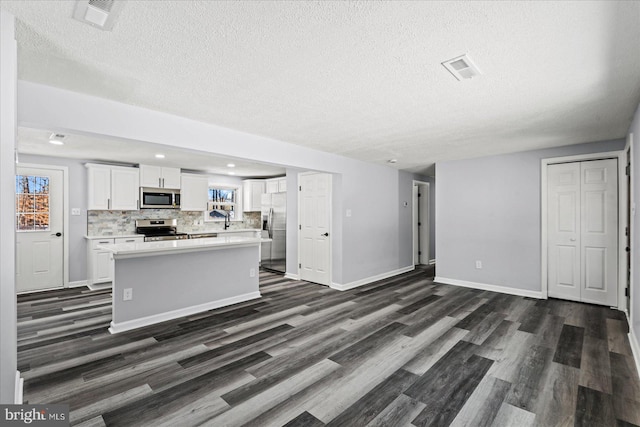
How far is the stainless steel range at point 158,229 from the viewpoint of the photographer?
597 centimetres

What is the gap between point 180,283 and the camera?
3.72 m

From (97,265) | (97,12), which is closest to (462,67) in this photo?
(97,12)

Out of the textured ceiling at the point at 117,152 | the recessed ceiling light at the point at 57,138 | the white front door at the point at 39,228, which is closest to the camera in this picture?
the recessed ceiling light at the point at 57,138

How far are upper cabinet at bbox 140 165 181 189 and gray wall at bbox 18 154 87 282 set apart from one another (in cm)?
92

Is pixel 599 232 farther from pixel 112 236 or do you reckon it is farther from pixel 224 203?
pixel 112 236

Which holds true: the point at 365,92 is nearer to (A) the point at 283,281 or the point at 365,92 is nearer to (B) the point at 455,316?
(B) the point at 455,316

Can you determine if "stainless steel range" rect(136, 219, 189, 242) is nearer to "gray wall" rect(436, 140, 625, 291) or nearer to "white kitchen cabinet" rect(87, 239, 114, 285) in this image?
"white kitchen cabinet" rect(87, 239, 114, 285)

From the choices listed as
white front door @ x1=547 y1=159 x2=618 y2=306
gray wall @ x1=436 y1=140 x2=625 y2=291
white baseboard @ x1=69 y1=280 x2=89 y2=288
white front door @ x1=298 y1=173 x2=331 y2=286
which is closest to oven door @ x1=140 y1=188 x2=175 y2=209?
white baseboard @ x1=69 y1=280 x2=89 y2=288

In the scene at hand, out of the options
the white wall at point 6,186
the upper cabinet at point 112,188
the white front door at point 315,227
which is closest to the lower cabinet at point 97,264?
the upper cabinet at point 112,188

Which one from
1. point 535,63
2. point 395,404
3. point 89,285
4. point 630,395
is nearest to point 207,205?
point 89,285

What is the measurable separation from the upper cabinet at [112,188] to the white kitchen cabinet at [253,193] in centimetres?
245

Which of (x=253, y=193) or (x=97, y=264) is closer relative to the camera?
(x=97, y=264)

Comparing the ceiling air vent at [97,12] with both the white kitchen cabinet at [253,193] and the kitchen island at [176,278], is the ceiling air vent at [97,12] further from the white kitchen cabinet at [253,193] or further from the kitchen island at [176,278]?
the white kitchen cabinet at [253,193]

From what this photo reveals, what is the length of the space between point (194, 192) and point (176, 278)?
11.1 ft
